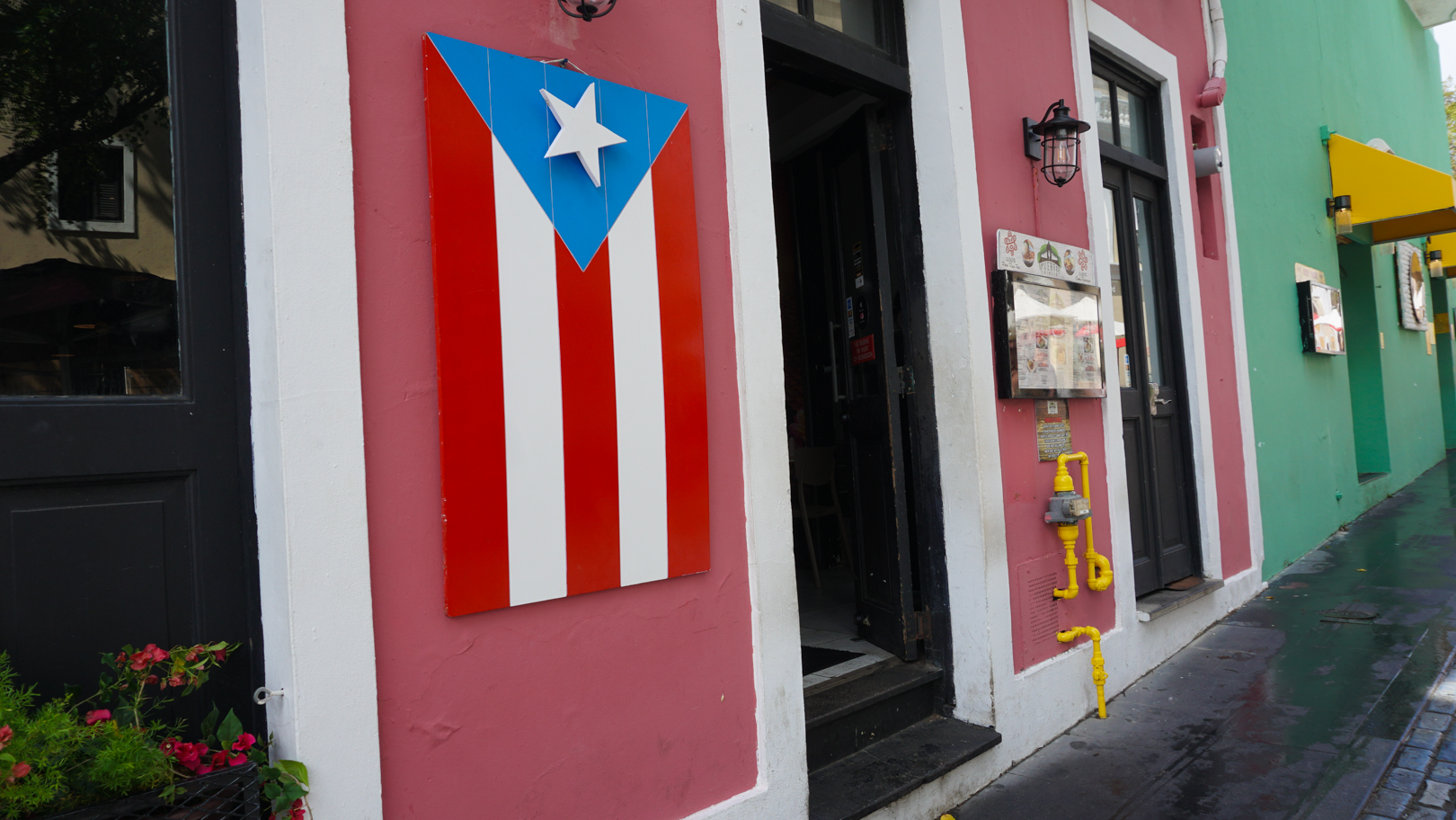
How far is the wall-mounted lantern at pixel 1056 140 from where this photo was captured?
152 inches

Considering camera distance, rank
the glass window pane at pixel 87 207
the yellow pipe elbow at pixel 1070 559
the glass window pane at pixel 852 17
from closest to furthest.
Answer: the glass window pane at pixel 87 207, the glass window pane at pixel 852 17, the yellow pipe elbow at pixel 1070 559

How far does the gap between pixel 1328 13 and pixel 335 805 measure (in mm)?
10323

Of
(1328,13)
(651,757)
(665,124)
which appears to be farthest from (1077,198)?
(1328,13)

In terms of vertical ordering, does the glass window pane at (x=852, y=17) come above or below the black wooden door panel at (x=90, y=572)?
above

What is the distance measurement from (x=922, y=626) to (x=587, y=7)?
2649 millimetres

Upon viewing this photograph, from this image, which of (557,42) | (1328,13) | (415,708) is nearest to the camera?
(415,708)

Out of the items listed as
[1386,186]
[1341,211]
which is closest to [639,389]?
[1341,211]

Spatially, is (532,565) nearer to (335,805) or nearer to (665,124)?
(335,805)

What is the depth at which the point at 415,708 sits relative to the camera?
187 centimetres

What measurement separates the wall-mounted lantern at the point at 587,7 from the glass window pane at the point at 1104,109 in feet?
11.5

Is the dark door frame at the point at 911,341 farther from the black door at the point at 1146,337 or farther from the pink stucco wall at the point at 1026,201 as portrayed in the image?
the black door at the point at 1146,337

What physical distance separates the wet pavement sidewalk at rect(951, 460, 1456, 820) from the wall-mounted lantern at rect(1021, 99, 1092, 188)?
2.54 metres

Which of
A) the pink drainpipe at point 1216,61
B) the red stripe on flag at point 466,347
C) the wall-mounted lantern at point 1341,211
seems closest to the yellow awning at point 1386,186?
the wall-mounted lantern at point 1341,211

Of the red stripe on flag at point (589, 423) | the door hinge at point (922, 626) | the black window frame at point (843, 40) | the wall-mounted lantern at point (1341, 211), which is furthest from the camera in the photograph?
the wall-mounted lantern at point (1341, 211)
